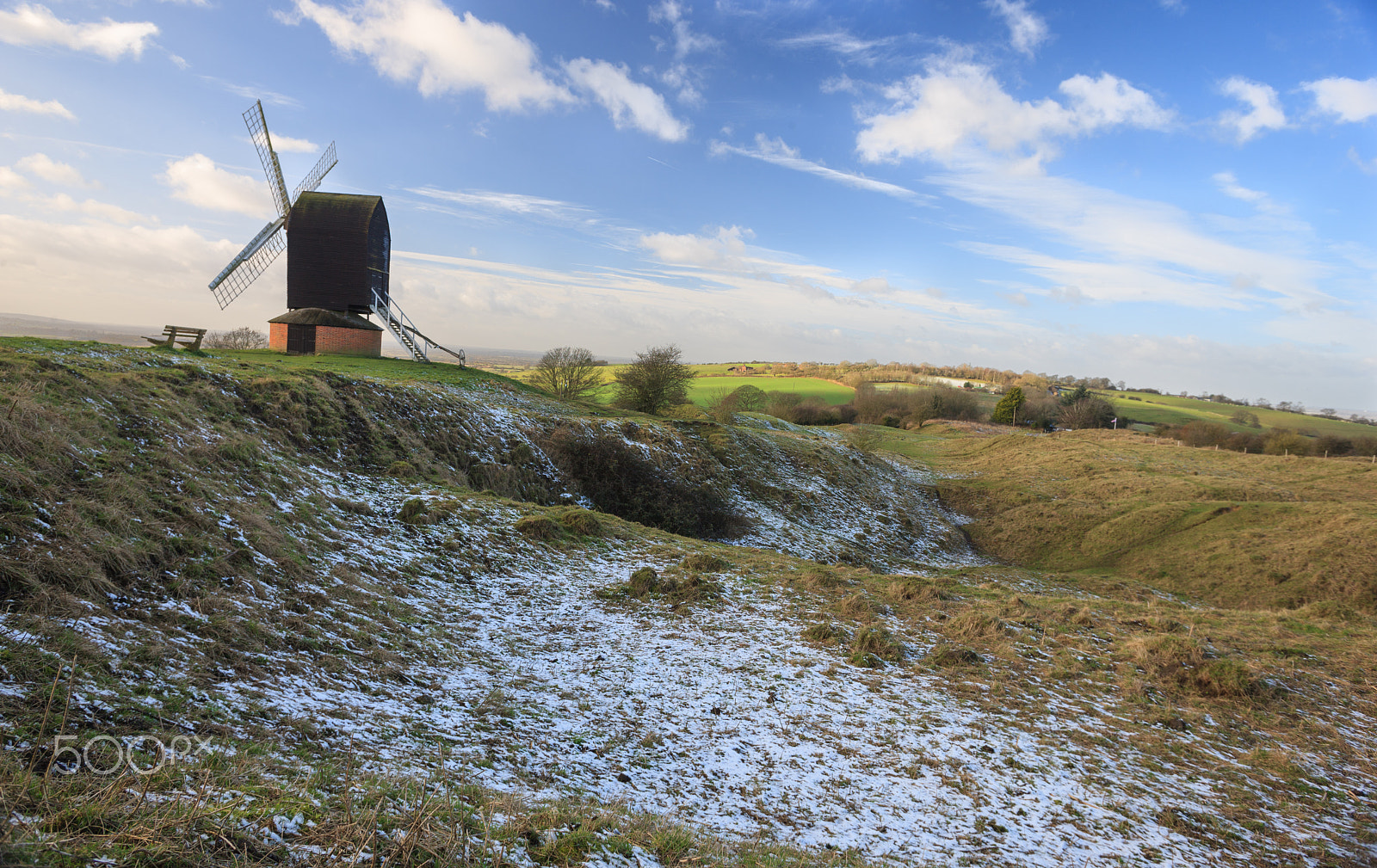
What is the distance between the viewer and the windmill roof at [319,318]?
38.9 meters

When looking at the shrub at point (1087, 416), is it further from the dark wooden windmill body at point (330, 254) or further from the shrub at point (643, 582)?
the dark wooden windmill body at point (330, 254)

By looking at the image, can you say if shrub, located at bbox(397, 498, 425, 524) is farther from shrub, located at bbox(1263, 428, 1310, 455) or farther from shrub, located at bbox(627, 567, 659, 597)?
shrub, located at bbox(1263, 428, 1310, 455)

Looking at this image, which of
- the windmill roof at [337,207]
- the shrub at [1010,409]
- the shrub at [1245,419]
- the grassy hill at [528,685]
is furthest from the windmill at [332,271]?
the shrub at [1245,419]

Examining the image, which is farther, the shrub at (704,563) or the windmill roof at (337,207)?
the windmill roof at (337,207)

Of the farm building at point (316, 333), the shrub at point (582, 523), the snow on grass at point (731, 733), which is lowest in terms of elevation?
the snow on grass at point (731, 733)

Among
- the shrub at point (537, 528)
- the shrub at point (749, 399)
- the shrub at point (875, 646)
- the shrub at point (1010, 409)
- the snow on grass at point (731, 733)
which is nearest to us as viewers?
the snow on grass at point (731, 733)

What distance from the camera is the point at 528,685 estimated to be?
8.11 metres

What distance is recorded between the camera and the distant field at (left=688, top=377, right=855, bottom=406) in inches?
3479

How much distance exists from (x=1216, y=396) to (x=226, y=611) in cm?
16472

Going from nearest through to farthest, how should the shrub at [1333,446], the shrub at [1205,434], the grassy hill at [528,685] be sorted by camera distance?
the grassy hill at [528,685]
the shrub at [1333,446]
the shrub at [1205,434]

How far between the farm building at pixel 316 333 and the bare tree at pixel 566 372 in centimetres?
1292

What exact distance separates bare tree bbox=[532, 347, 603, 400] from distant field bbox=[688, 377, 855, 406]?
32821 mm

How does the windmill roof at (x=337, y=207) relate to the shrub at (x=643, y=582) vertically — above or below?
above

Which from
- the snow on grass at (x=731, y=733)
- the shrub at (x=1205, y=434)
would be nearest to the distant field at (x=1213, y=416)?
the shrub at (x=1205, y=434)
